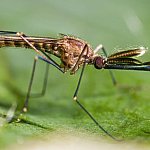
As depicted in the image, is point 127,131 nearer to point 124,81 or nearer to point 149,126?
point 149,126

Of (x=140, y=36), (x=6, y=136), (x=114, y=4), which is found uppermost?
(x=114, y=4)

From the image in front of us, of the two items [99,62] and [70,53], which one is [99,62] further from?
[70,53]

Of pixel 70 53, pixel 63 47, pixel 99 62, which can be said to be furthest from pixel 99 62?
pixel 63 47

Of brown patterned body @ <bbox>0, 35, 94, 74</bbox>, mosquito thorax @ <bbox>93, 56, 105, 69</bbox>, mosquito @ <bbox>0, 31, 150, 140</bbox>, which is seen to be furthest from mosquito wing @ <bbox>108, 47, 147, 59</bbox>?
brown patterned body @ <bbox>0, 35, 94, 74</bbox>

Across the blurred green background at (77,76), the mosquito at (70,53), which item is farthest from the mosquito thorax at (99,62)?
the blurred green background at (77,76)

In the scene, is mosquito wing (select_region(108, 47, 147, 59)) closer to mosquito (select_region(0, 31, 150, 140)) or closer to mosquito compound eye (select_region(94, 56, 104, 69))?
mosquito (select_region(0, 31, 150, 140))

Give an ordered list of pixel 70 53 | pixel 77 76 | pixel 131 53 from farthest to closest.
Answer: pixel 77 76
pixel 70 53
pixel 131 53

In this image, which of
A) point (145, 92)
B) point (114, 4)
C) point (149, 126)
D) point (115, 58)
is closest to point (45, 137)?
point (149, 126)

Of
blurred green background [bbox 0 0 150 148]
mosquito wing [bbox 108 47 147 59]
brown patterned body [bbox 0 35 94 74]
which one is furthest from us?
brown patterned body [bbox 0 35 94 74]

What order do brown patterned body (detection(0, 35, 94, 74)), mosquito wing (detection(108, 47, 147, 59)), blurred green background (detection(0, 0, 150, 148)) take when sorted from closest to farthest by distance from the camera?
blurred green background (detection(0, 0, 150, 148)) → mosquito wing (detection(108, 47, 147, 59)) → brown patterned body (detection(0, 35, 94, 74))
